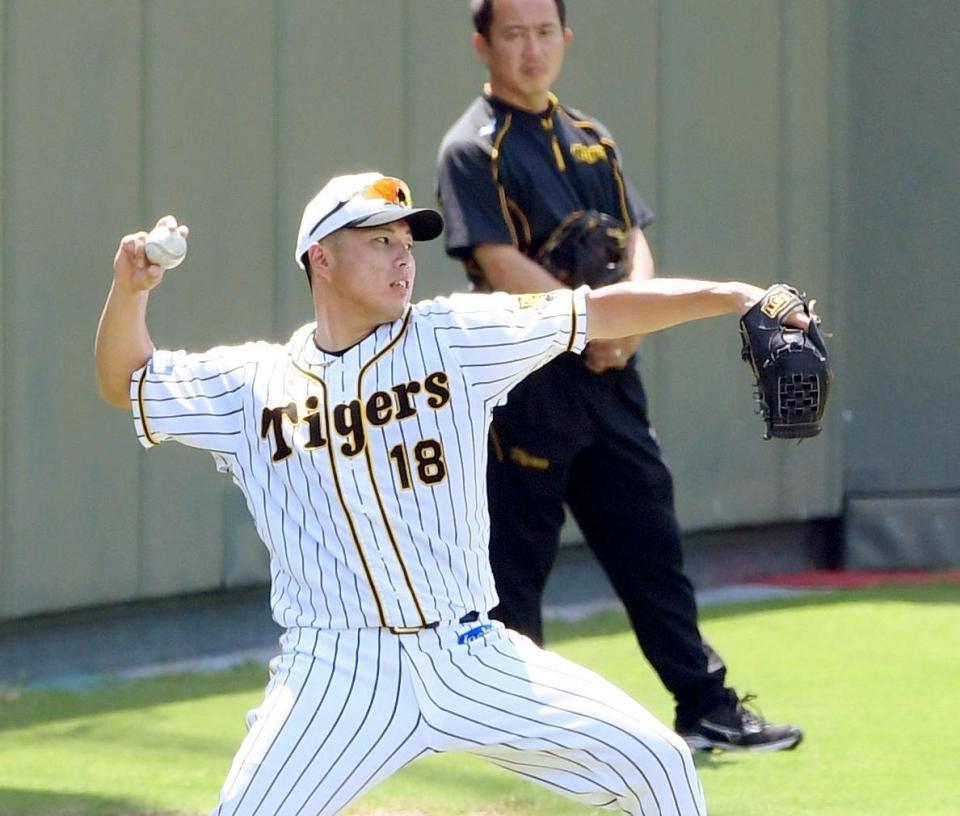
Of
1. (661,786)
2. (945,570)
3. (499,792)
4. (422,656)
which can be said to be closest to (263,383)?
(422,656)

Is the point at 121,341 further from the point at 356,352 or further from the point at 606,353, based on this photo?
the point at 606,353

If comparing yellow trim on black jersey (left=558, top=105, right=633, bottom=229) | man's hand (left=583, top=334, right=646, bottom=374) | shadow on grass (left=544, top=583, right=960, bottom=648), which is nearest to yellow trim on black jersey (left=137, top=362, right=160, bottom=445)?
man's hand (left=583, top=334, right=646, bottom=374)

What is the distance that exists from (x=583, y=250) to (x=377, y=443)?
1645mm

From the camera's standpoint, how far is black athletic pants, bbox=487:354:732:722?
16.9 feet

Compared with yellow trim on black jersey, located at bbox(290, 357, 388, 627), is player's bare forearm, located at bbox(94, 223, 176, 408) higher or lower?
higher

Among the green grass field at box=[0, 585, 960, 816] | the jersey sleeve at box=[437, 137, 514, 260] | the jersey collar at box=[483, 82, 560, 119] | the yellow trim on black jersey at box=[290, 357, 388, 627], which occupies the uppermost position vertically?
the jersey collar at box=[483, 82, 560, 119]

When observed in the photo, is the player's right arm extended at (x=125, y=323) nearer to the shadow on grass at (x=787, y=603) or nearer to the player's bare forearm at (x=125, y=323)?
the player's bare forearm at (x=125, y=323)

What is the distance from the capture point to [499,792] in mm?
5086

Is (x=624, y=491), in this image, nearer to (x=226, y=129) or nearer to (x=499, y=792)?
(x=499, y=792)

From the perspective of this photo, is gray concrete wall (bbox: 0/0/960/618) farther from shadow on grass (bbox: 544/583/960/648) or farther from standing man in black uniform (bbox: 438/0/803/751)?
standing man in black uniform (bbox: 438/0/803/751)

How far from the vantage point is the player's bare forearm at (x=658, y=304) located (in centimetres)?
364

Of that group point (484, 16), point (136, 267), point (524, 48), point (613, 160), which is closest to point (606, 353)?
point (613, 160)

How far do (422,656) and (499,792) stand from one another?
62.7 inches

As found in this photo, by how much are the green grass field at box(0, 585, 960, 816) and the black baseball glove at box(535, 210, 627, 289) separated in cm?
132
